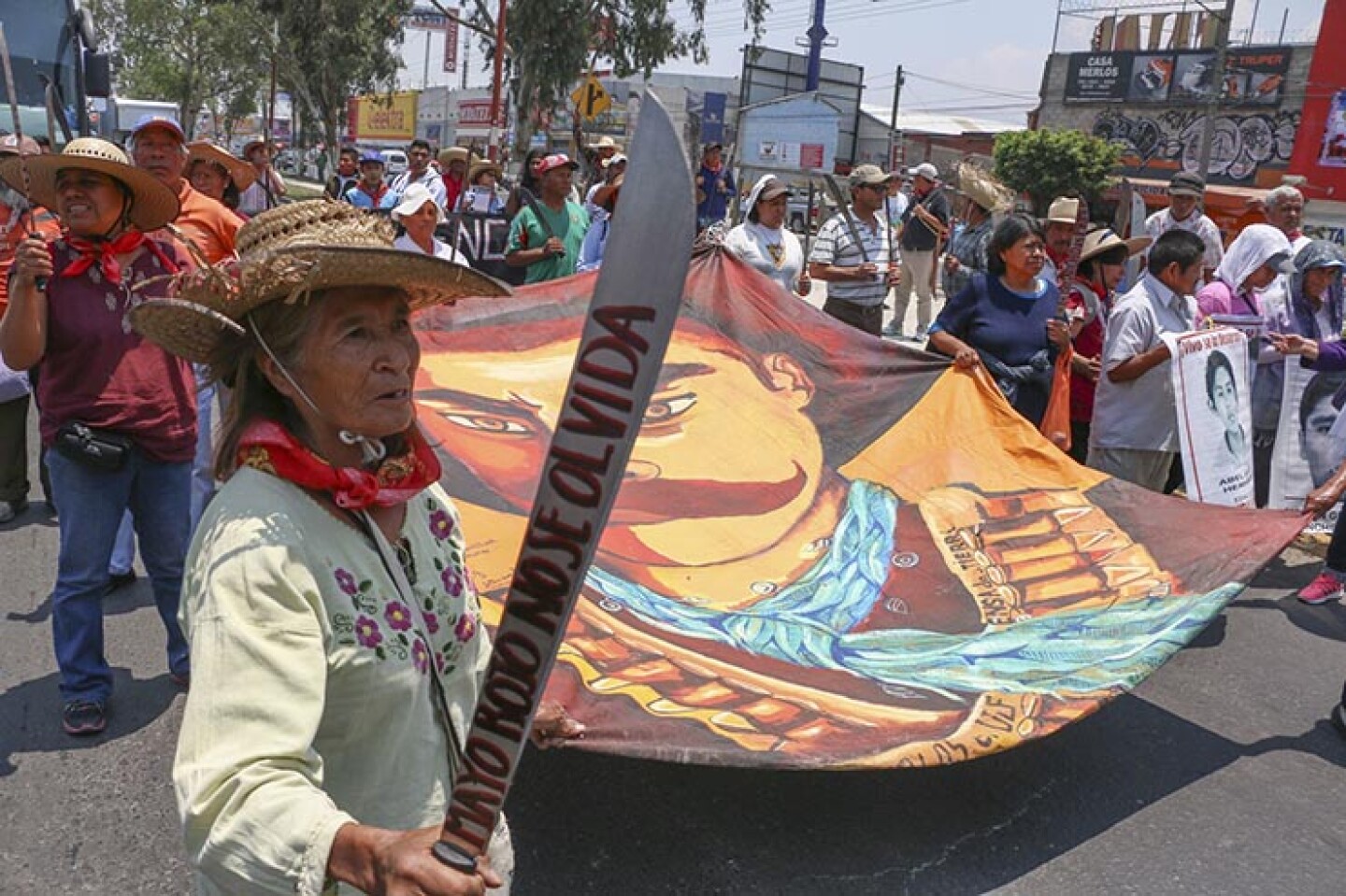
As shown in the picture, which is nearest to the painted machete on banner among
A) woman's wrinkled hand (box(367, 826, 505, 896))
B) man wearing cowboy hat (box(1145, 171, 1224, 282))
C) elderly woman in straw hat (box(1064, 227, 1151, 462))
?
elderly woman in straw hat (box(1064, 227, 1151, 462))

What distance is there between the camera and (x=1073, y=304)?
561 cm

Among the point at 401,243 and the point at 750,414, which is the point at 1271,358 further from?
the point at 401,243

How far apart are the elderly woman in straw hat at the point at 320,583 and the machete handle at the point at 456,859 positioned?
3 centimetres

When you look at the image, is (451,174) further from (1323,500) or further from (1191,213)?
(1323,500)

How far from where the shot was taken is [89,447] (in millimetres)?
3461

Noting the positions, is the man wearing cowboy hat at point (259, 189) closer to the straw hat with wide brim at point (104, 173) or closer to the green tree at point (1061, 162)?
the straw hat with wide brim at point (104, 173)

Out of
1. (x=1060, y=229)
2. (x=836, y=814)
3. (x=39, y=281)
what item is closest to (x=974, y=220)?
(x=1060, y=229)

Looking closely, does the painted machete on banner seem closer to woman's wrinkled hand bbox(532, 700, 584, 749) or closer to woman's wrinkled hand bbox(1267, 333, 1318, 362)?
woman's wrinkled hand bbox(532, 700, 584, 749)

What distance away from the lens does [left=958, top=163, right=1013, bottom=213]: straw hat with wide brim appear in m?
8.81

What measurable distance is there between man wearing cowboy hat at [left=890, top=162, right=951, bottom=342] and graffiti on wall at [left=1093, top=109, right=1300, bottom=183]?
27621mm

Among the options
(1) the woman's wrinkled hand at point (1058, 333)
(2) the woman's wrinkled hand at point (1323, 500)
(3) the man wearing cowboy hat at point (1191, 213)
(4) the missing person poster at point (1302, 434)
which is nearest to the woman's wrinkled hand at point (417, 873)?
(2) the woman's wrinkled hand at point (1323, 500)

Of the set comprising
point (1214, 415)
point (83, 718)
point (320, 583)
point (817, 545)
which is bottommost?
point (83, 718)

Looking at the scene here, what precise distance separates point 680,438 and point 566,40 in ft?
69.7

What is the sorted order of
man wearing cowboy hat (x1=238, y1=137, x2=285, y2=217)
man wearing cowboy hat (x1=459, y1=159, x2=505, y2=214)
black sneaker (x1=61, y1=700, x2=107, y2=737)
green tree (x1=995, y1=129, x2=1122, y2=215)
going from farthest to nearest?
green tree (x1=995, y1=129, x2=1122, y2=215), man wearing cowboy hat (x1=238, y1=137, x2=285, y2=217), man wearing cowboy hat (x1=459, y1=159, x2=505, y2=214), black sneaker (x1=61, y1=700, x2=107, y2=737)
